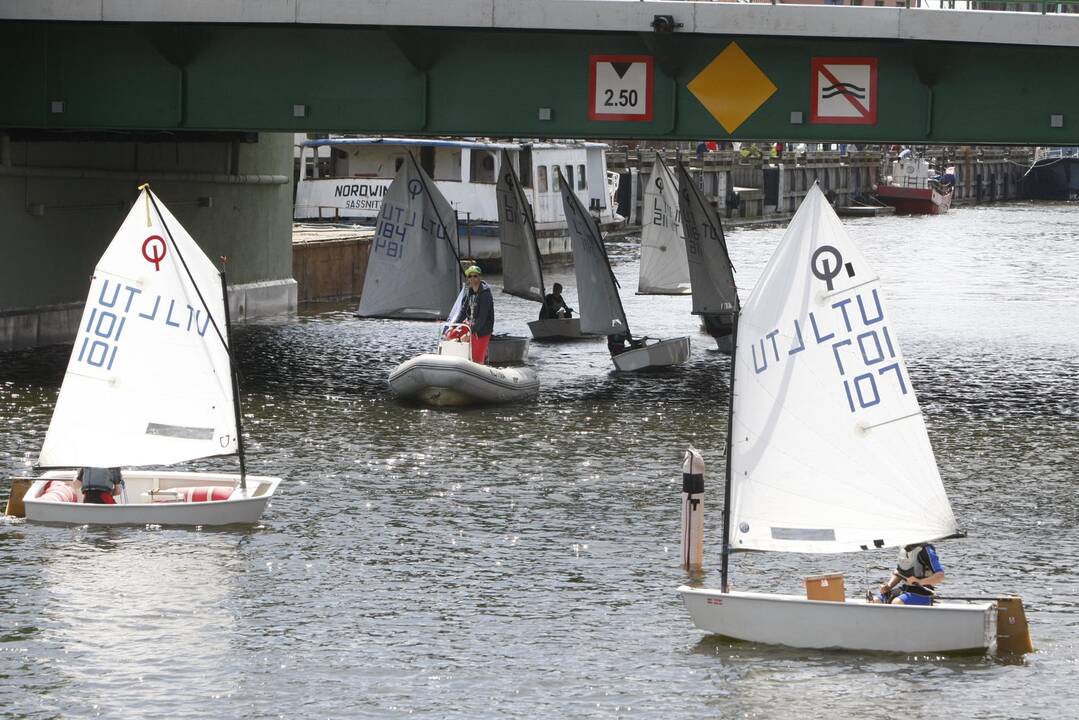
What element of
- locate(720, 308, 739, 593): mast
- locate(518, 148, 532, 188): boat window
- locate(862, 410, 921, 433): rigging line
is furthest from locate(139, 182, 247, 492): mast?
locate(518, 148, 532, 188): boat window

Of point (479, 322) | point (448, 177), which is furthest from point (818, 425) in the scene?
point (448, 177)

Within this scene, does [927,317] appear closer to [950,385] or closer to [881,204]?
[950,385]

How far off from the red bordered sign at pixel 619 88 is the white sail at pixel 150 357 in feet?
37.4

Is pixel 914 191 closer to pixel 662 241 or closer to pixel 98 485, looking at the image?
pixel 662 241

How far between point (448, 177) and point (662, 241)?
18.0m

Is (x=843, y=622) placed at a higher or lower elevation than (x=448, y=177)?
lower

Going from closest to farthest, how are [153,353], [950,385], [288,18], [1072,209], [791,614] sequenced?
[791,614] → [153,353] → [288,18] → [950,385] → [1072,209]

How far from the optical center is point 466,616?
19.1 metres

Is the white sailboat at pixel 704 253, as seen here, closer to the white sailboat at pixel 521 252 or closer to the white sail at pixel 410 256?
the white sailboat at pixel 521 252

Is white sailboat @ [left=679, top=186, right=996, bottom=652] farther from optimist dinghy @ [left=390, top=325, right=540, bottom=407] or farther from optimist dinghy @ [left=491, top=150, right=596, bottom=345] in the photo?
optimist dinghy @ [left=491, top=150, right=596, bottom=345]

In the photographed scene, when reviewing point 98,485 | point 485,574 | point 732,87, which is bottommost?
point 485,574

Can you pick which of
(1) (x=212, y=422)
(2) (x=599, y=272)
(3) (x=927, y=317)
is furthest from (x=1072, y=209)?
(1) (x=212, y=422)

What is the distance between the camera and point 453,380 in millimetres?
33531

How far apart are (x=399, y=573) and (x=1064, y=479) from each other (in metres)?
11.5
